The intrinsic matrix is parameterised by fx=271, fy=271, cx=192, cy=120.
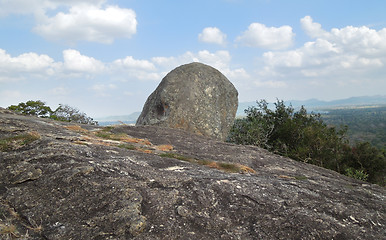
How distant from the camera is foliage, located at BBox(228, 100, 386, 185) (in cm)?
1850

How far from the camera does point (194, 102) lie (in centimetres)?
1792

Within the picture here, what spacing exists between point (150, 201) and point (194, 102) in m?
12.9

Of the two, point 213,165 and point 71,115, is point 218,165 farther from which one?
point 71,115

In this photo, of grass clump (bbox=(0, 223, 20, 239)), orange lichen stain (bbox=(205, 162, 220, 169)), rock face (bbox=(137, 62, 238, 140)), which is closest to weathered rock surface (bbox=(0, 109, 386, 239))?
grass clump (bbox=(0, 223, 20, 239))

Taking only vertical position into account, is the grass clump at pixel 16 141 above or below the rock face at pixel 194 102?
below

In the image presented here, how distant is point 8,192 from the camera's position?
534cm

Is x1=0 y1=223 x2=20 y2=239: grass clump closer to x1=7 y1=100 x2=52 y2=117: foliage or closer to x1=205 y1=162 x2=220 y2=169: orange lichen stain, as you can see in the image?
x1=205 y1=162 x2=220 y2=169: orange lichen stain

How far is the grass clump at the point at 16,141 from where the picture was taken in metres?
7.00

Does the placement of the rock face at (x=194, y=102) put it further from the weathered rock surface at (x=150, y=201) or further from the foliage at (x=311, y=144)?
the weathered rock surface at (x=150, y=201)

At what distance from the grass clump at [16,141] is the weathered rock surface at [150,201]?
0.08 feet

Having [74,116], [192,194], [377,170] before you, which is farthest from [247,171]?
[74,116]

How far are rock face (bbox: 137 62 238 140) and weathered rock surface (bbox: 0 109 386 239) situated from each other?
977cm

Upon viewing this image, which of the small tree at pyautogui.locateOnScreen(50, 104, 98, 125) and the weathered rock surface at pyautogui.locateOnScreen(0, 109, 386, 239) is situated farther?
the small tree at pyautogui.locateOnScreen(50, 104, 98, 125)

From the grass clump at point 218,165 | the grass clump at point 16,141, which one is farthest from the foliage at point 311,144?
the grass clump at point 16,141
